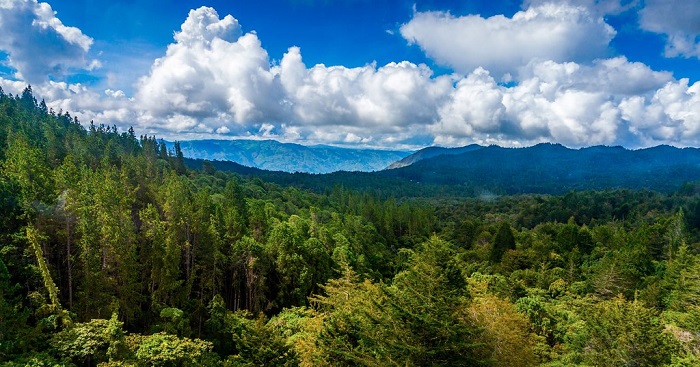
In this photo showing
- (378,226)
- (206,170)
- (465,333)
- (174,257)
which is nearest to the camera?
(465,333)

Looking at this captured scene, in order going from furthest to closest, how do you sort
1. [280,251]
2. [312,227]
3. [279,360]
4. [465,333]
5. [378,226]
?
[378,226], [312,227], [280,251], [279,360], [465,333]

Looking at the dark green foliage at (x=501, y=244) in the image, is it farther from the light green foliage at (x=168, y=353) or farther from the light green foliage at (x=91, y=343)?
the light green foliage at (x=91, y=343)

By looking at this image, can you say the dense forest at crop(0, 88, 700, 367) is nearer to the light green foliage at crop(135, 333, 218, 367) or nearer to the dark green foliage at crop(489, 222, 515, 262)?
the light green foliage at crop(135, 333, 218, 367)

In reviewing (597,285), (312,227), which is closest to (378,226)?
(312,227)

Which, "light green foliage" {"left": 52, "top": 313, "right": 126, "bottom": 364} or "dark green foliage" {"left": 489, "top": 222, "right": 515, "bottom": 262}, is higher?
"light green foliage" {"left": 52, "top": 313, "right": 126, "bottom": 364}

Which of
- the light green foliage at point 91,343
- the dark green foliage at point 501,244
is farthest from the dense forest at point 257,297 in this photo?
the dark green foliage at point 501,244

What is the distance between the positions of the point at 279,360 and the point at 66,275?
25.7 meters

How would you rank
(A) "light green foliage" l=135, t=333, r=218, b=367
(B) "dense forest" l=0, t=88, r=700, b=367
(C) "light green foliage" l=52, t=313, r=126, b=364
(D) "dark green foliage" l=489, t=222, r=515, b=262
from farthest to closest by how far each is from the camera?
(D) "dark green foliage" l=489, t=222, r=515, b=262 < (C) "light green foliage" l=52, t=313, r=126, b=364 < (A) "light green foliage" l=135, t=333, r=218, b=367 < (B) "dense forest" l=0, t=88, r=700, b=367

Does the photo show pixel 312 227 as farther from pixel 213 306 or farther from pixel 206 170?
pixel 206 170

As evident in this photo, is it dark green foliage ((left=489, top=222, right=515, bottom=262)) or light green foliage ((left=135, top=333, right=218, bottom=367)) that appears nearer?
light green foliage ((left=135, top=333, right=218, bottom=367))

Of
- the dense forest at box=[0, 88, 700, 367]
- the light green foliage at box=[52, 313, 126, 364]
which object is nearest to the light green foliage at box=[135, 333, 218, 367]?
the dense forest at box=[0, 88, 700, 367]

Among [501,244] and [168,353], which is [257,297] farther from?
[501,244]

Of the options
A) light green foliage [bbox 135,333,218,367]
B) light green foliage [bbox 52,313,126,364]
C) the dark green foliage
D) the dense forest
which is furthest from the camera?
the dark green foliage

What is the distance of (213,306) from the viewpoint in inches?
1606
